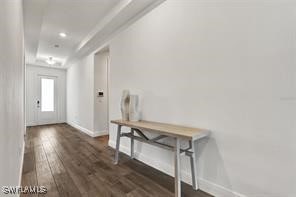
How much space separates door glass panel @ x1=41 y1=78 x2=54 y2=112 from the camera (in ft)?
22.4

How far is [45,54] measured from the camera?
18.7 ft

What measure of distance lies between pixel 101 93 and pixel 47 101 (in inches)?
151

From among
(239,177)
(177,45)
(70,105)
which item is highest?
(177,45)

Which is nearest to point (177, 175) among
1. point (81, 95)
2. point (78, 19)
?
point (78, 19)

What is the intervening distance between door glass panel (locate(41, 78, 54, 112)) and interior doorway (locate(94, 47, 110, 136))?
3760 mm

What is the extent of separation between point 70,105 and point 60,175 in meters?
5.01

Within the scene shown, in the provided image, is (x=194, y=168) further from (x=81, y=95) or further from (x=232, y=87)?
(x=81, y=95)

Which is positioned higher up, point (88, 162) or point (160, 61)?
point (160, 61)

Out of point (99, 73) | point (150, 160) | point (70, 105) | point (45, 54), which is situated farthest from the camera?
point (70, 105)

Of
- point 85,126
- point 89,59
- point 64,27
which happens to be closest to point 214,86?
point 64,27

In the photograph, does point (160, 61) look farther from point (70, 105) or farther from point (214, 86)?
point (70, 105)

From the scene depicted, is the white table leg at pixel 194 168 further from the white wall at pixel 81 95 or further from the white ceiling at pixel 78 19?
the white wall at pixel 81 95

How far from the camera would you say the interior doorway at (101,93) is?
Answer: 463 centimetres

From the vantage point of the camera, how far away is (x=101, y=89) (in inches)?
187
